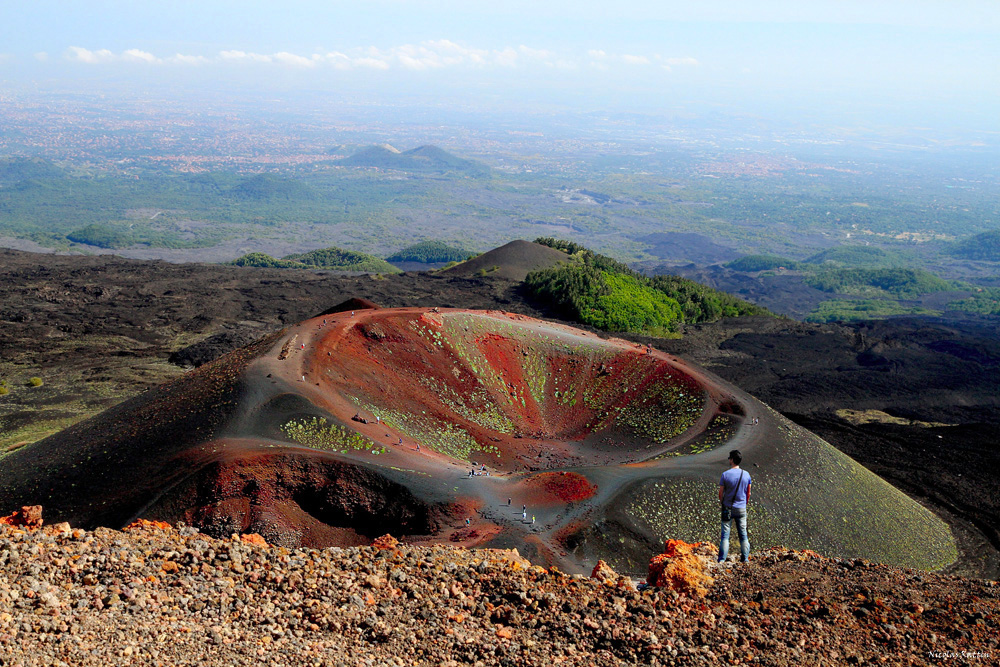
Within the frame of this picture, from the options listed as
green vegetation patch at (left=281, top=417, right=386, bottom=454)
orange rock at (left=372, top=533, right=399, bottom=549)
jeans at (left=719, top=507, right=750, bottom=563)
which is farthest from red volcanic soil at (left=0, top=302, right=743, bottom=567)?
jeans at (left=719, top=507, right=750, bottom=563)

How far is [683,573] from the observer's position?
1148cm

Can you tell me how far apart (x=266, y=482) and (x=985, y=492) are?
3123cm

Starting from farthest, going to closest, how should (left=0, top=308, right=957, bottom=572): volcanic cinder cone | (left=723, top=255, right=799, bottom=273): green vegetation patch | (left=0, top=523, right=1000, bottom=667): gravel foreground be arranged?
(left=723, top=255, right=799, bottom=273): green vegetation patch → (left=0, top=308, right=957, bottom=572): volcanic cinder cone → (left=0, top=523, right=1000, bottom=667): gravel foreground

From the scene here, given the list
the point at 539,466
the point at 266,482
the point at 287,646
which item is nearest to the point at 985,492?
the point at 539,466

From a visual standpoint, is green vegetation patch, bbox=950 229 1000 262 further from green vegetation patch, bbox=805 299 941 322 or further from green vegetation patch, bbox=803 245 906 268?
green vegetation patch, bbox=805 299 941 322

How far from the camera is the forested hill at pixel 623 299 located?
62.2 meters

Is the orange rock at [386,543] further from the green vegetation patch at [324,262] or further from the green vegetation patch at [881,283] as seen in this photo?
the green vegetation patch at [881,283]

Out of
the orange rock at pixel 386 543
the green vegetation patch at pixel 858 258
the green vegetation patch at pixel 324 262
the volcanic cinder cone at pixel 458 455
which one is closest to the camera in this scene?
the orange rock at pixel 386 543

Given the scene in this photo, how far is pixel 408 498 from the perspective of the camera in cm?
1866

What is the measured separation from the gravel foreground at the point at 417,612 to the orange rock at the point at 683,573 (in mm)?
201

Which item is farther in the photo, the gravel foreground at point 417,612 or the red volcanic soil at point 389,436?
the red volcanic soil at point 389,436

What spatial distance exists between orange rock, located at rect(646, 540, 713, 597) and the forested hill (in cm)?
4781

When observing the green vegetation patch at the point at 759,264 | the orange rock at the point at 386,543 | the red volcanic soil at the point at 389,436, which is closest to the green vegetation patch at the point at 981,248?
the green vegetation patch at the point at 759,264

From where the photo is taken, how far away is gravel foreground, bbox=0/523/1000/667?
8586 mm
